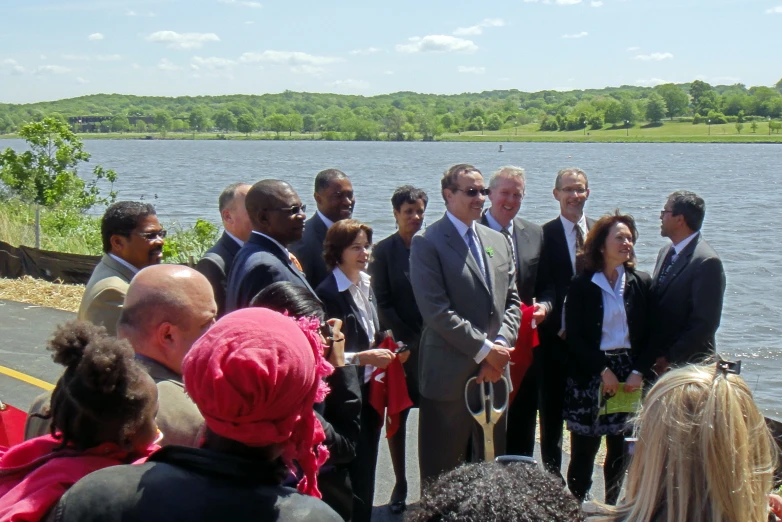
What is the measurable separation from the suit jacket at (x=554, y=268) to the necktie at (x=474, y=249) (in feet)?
2.96

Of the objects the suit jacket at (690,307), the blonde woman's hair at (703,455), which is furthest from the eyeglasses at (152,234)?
the suit jacket at (690,307)

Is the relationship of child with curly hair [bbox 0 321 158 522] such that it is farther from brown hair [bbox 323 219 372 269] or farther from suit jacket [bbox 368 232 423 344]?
suit jacket [bbox 368 232 423 344]

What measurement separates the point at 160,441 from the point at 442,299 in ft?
8.43

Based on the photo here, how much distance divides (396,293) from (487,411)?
1167mm

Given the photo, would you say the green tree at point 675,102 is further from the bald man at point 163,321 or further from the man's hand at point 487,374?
the bald man at point 163,321

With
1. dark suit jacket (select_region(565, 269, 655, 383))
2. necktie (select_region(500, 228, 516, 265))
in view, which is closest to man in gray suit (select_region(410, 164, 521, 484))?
dark suit jacket (select_region(565, 269, 655, 383))

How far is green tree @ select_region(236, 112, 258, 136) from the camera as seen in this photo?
155750mm

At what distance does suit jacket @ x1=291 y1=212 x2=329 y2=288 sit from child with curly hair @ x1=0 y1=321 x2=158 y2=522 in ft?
9.37

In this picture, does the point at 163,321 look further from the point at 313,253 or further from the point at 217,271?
the point at 313,253

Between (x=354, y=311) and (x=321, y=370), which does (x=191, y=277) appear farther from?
(x=354, y=311)

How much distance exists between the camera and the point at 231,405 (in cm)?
201

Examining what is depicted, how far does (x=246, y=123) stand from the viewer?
156375mm

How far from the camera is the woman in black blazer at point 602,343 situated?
5145 mm

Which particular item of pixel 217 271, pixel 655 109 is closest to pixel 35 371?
pixel 217 271
